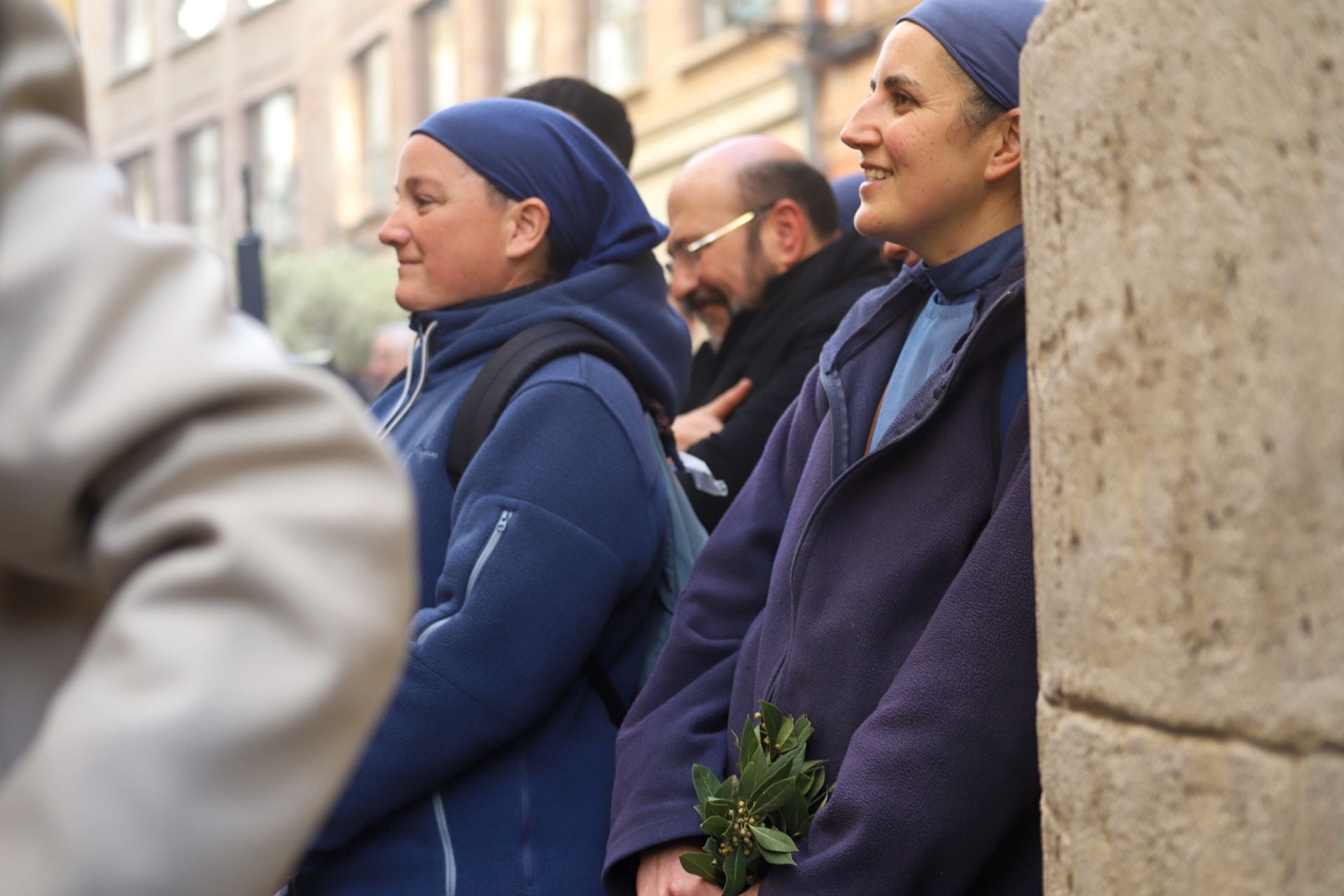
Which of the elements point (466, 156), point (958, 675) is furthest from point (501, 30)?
point (958, 675)

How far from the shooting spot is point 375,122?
23797 millimetres

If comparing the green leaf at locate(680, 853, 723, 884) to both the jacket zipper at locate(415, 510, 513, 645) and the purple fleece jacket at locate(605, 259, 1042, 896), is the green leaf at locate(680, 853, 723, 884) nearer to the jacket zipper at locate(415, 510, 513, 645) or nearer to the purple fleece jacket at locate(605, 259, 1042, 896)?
the purple fleece jacket at locate(605, 259, 1042, 896)

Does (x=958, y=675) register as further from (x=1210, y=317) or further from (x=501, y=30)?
(x=501, y=30)

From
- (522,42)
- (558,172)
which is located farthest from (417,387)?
(522,42)

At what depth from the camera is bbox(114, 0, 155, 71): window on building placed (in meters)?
28.1

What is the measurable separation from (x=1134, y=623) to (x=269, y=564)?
928 millimetres

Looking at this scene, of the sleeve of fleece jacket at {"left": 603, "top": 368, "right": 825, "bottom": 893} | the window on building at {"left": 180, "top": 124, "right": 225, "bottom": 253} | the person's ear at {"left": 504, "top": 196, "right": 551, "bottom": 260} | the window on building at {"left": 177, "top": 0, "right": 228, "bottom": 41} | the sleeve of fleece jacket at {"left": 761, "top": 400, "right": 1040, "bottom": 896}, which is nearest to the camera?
the sleeve of fleece jacket at {"left": 761, "top": 400, "right": 1040, "bottom": 896}

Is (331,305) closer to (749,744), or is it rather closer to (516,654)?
(516,654)

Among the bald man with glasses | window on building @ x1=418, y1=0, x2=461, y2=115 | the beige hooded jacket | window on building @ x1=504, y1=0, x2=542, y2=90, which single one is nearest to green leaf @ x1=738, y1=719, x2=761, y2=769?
the beige hooded jacket

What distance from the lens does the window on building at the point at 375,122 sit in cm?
2328

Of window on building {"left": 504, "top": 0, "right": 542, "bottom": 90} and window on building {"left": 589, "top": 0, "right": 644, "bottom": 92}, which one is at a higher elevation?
window on building {"left": 589, "top": 0, "right": 644, "bottom": 92}

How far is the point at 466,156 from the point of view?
10.2ft

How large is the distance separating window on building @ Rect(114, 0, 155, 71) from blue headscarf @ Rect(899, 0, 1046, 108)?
27420 millimetres

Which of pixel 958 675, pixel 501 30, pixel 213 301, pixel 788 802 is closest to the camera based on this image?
pixel 213 301
